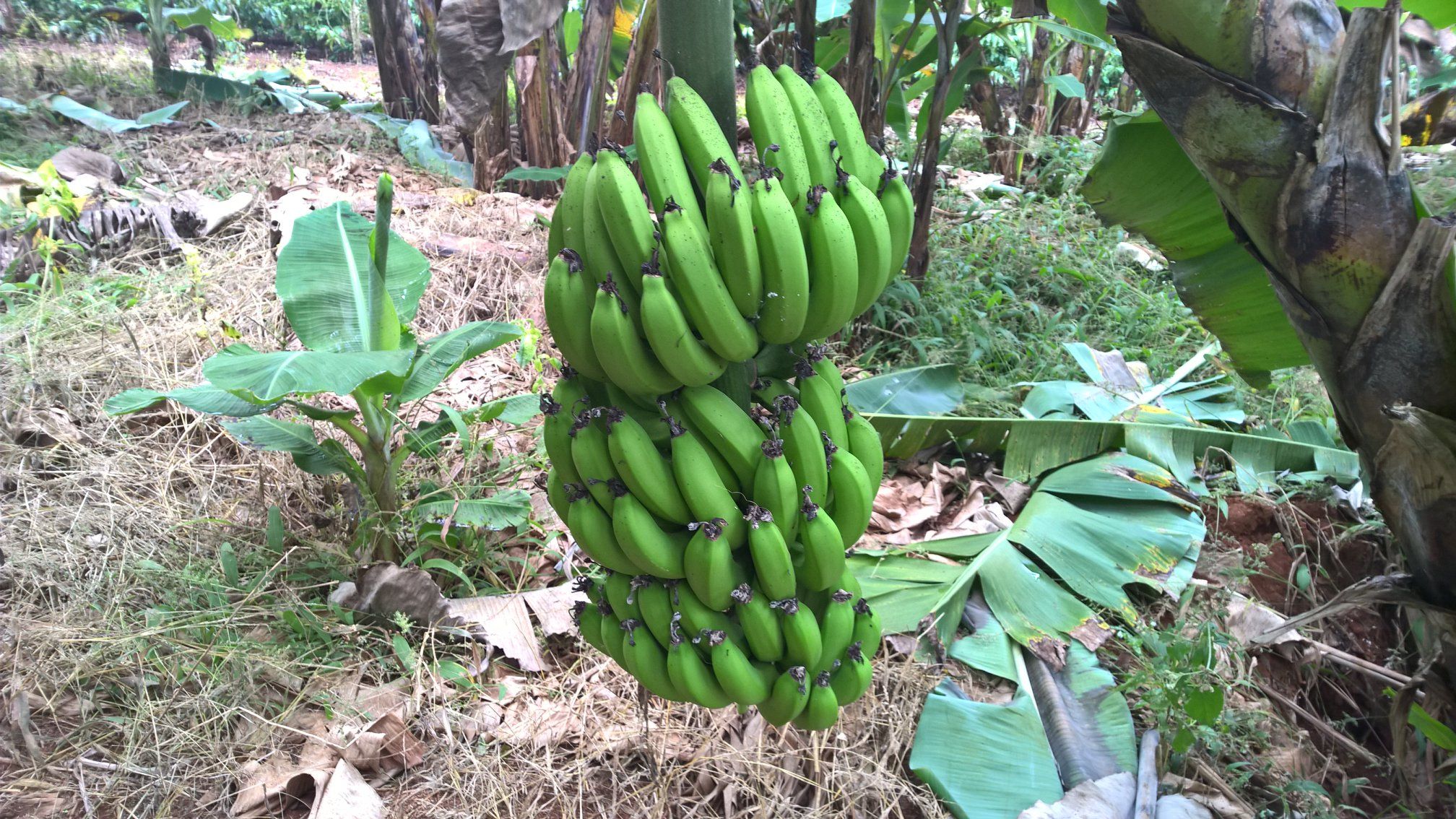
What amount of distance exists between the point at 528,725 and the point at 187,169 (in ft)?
15.8

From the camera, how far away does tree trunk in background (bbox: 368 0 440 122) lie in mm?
6781

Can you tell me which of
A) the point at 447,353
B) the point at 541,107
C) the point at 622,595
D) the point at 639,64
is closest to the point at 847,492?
the point at 622,595

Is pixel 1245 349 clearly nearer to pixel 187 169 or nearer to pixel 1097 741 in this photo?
pixel 1097 741

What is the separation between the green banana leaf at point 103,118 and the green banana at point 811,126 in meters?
6.13

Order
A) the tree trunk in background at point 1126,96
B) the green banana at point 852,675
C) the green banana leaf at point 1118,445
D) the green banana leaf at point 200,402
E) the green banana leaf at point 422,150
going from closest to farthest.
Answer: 1. the green banana at point 852,675
2. the green banana leaf at point 200,402
3. the green banana leaf at point 1118,445
4. the green banana leaf at point 422,150
5. the tree trunk in background at point 1126,96

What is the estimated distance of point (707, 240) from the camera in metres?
1.10

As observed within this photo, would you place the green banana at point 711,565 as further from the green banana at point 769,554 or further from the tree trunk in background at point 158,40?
the tree trunk in background at point 158,40

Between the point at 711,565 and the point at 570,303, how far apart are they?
446mm

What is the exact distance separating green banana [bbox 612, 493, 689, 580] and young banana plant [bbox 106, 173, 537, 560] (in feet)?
3.53

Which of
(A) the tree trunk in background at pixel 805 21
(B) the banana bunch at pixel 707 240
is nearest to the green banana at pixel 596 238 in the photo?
(B) the banana bunch at pixel 707 240

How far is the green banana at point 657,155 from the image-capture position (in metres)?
1.06

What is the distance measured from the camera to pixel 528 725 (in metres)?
1.96

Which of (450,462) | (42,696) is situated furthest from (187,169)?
(42,696)

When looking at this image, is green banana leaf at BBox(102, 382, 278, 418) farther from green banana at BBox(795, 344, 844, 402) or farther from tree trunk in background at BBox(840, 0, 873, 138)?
tree trunk in background at BBox(840, 0, 873, 138)
